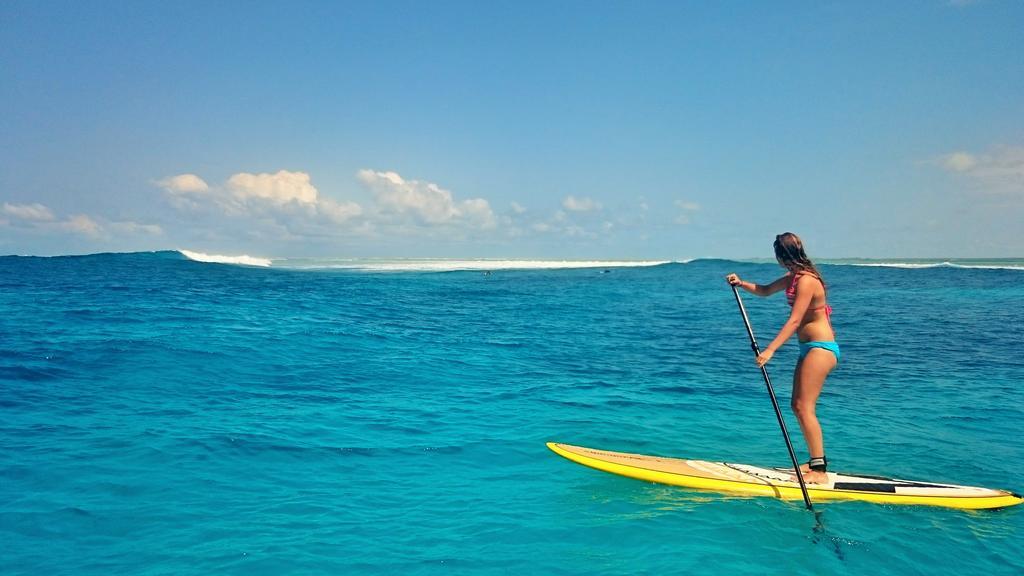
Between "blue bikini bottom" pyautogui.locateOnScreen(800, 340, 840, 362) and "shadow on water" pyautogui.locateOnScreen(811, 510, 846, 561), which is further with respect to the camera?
"blue bikini bottom" pyautogui.locateOnScreen(800, 340, 840, 362)

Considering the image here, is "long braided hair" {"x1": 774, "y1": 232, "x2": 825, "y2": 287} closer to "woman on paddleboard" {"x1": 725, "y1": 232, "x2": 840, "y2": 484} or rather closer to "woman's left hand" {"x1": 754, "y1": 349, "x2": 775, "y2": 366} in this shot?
"woman on paddleboard" {"x1": 725, "y1": 232, "x2": 840, "y2": 484}

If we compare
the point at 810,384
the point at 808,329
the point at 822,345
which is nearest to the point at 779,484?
the point at 810,384

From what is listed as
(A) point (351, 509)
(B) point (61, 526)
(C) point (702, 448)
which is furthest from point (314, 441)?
(C) point (702, 448)

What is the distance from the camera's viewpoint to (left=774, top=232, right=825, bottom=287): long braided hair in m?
6.78

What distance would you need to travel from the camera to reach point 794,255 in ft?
22.3

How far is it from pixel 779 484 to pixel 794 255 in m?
2.73

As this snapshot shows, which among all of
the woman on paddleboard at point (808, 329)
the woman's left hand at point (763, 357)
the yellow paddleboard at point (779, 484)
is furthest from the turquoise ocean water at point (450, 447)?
the woman's left hand at point (763, 357)

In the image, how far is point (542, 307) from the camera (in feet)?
110

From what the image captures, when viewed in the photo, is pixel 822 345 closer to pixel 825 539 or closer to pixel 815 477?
pixel 815 477

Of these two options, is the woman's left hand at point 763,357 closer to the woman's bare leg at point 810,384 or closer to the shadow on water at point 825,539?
the woman's bare leg at point 810,384

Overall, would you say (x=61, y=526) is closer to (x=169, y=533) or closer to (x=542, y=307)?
(x=169, y=533)

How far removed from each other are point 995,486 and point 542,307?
26.3 m

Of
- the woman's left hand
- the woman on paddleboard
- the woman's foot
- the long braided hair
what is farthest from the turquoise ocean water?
the long braided hair

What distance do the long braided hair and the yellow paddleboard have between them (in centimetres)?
244
